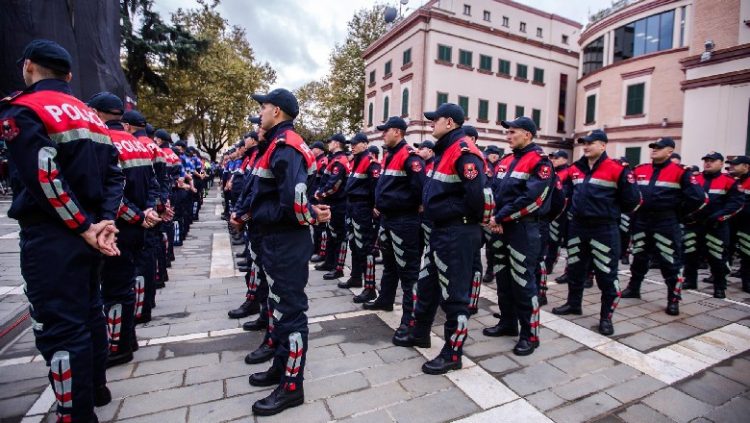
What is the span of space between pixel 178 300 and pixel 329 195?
2.95 meters

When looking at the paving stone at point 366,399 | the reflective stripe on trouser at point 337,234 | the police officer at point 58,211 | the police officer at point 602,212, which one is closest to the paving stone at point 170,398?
the police officer at point 58,211

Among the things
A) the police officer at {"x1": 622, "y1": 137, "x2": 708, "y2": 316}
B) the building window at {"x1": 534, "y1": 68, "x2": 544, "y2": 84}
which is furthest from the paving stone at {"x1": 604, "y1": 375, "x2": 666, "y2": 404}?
the building window at {"x1": 534, "y1": 68, "x2": 544, "y2": 84}

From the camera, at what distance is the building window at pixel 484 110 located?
25547 millimetres

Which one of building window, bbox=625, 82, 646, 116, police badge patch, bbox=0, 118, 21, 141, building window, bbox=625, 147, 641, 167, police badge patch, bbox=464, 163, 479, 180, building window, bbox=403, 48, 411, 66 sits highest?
building window, bbox=403, 48, 411, 66

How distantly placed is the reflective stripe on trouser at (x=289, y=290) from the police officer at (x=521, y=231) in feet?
7.07

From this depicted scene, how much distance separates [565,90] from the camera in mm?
29016

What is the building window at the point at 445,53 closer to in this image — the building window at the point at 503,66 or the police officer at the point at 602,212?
the building window at the point at 503,66

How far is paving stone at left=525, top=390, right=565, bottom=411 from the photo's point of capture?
3.04m

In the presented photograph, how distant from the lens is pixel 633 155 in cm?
2100

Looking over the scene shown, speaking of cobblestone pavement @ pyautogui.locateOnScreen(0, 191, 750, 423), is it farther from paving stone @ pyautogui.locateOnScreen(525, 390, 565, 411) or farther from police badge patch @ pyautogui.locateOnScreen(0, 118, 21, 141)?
police badge patch @ pyautogui.locateOnScreen(0, 118, 21, 141)

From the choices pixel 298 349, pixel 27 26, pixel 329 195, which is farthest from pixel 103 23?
pixel 298 349

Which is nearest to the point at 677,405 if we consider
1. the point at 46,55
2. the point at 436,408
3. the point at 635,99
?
the point at 436,408

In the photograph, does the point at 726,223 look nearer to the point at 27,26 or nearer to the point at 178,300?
the point at 178,300

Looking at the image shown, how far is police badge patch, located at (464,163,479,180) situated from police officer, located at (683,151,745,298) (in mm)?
5061
